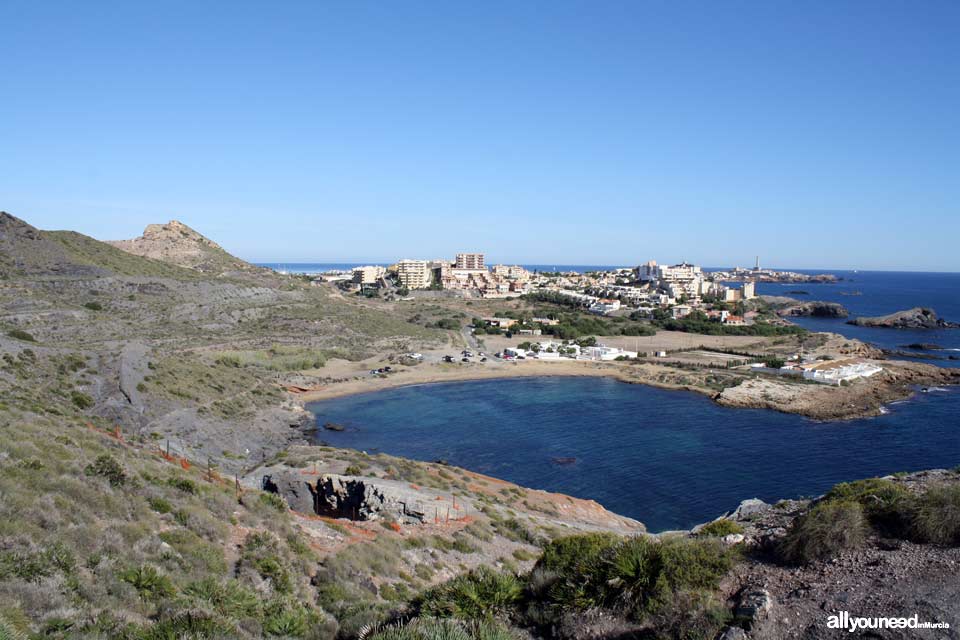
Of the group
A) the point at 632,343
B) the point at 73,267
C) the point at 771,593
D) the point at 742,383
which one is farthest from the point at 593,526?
the point at 73,267

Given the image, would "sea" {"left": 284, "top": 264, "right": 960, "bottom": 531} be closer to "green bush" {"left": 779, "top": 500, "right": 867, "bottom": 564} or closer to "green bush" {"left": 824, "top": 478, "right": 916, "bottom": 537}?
"green bush" {"left": 824, "top": 478, "right": 916, "bottom": 537}

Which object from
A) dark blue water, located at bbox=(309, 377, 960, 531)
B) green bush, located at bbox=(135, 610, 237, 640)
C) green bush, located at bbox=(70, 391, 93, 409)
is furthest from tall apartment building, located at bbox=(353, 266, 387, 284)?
green bush, located at bbox=(135, 610, 237, 640)

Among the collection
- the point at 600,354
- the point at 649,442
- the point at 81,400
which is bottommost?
the point at 649,442

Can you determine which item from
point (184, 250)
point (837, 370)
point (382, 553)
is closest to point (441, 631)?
point (382, 553)

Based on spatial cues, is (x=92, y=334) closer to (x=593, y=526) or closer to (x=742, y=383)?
(x=593, y=526)

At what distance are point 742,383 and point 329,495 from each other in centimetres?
3567

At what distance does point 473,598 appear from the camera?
23.2 ft

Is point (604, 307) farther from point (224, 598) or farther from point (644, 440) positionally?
point (224, 598)

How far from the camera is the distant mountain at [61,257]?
55062 mm

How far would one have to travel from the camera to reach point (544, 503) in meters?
20.6

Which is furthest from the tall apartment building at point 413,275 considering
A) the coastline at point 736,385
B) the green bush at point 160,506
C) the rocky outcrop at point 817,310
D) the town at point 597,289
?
the green bush at point 160,506

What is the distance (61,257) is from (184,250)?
1305 inches

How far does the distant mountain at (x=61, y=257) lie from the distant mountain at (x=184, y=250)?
39.6 ft

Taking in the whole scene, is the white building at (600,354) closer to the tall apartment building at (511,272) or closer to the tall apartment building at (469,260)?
the tall apartment building at (511,272)
